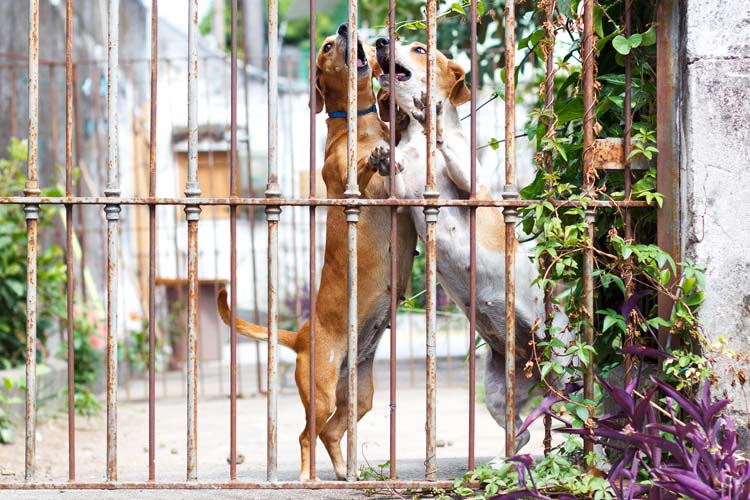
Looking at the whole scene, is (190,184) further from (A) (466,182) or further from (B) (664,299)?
(B) (664,299)

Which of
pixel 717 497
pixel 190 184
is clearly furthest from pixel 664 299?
pixel 190 184

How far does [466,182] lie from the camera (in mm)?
3998

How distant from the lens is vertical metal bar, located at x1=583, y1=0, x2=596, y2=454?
331cm

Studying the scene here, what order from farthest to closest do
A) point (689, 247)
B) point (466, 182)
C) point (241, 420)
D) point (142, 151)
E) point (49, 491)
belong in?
point (142, 151) → point (241, 420) → point (466, 182) → point (49, 491) → point (689, 247)

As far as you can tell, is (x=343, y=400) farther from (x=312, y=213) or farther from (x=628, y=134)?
(x=628, y=134)

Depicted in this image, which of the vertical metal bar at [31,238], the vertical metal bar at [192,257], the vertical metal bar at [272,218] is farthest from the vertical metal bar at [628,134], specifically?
the vertical metal bar at [31,238]

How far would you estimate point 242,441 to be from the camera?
6820mm

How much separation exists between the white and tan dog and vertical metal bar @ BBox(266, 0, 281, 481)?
0.72m

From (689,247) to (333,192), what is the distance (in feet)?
5.40

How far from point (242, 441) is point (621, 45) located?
14.5 feet

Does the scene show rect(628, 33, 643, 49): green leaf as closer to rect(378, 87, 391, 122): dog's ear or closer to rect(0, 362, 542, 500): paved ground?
rect(378, 87, 391, 122): dog's ear

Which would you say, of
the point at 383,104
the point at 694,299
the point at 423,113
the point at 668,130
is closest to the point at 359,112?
the point at 383,104

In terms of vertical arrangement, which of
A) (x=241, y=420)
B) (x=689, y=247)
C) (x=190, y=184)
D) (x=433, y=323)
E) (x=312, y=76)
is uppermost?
(x=312, y=76)

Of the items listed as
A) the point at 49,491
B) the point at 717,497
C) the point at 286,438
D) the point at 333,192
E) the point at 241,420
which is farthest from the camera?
the point at 241,420
